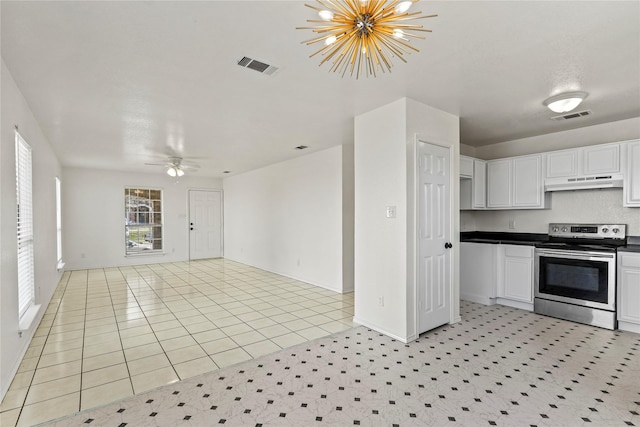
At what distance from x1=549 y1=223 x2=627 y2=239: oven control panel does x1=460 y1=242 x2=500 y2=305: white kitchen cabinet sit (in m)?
0.89

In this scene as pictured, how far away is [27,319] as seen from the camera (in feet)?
10.1

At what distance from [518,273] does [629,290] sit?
111cm

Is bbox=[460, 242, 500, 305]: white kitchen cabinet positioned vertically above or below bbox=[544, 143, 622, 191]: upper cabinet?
below

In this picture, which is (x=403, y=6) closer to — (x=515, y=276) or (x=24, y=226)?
(x=24, y=226)

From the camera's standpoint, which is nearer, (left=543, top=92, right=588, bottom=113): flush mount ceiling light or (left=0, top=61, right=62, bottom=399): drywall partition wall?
(left=0, top=61, right=62, bottom=399): drywall partition wall

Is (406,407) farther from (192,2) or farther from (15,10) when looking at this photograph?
(15,10)

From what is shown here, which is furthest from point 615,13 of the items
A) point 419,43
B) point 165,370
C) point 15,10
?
point 165,370

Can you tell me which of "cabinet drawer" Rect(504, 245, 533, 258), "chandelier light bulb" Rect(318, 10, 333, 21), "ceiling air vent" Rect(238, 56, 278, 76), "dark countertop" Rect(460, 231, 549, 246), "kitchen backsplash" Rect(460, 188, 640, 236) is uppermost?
"ceiling air vent" Rect(238, 56, 278, 76)

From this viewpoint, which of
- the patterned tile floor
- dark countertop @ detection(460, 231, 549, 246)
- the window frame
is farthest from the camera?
the window frame

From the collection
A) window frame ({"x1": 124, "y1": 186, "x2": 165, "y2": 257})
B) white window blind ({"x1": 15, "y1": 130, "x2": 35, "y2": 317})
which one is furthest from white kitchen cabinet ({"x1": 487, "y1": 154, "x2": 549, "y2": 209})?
window frame ({"x1": 124, "y1": 186, "x2": 165, "y2": 257})

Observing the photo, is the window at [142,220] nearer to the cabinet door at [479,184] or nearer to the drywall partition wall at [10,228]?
the drywall partition wall at [10,228]

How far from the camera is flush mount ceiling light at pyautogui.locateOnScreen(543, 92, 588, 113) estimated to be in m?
3.05

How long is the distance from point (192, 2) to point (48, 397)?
2.92 m

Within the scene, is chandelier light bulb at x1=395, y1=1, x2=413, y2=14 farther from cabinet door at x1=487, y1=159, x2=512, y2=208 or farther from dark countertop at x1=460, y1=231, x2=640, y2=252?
cabinet door at x1=487, y1=159, x2=512, y2=208
